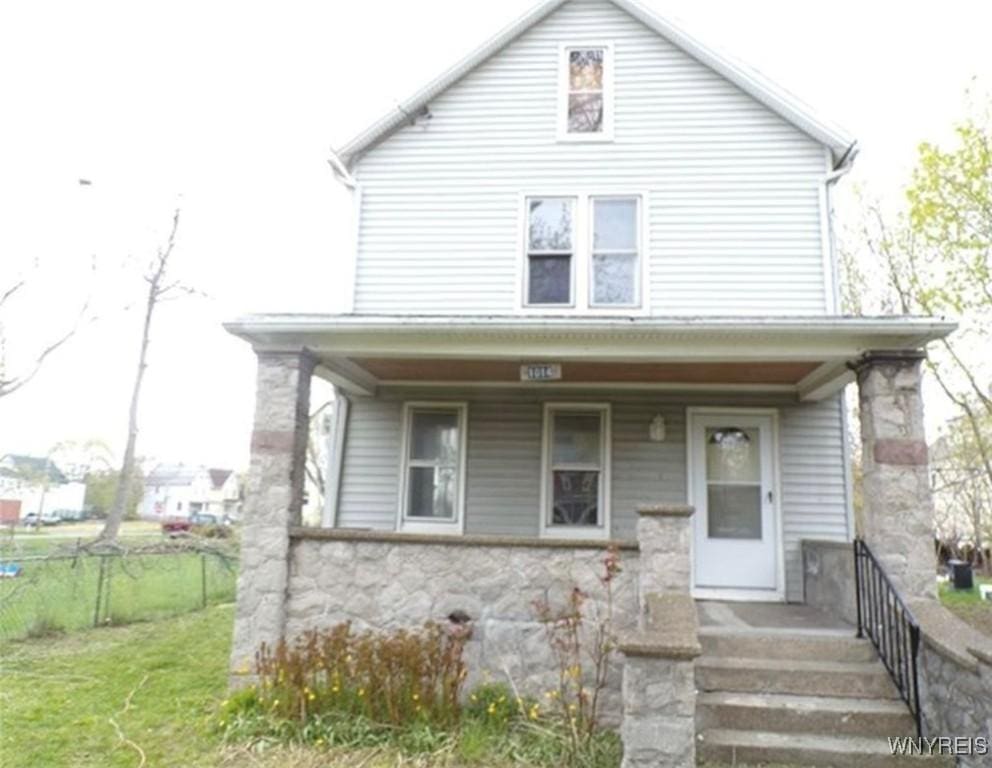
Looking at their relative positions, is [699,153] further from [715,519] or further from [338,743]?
[338,743]

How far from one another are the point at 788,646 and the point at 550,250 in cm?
496

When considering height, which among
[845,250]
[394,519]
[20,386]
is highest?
→ [845,250]

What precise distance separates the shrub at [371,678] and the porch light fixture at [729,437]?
386 centimetres

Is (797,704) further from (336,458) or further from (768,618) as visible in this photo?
(336,458)

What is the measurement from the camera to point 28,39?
1146cm

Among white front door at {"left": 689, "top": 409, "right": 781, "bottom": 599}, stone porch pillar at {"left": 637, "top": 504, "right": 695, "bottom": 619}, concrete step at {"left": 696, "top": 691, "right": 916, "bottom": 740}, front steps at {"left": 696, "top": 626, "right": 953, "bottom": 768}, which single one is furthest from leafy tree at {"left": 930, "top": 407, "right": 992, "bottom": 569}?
stone porch pillar at {"left": 637, "top": 504, "right": 695, "bottom": 619}

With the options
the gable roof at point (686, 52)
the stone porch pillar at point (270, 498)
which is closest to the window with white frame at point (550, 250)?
the gable roof at point (686, 52)

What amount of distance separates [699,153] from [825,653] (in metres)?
5.73

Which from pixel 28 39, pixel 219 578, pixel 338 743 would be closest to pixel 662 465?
pixel 338 743

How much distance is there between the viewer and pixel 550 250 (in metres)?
7.88

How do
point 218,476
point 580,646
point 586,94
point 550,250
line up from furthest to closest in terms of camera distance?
point 218,476 < point 586,94 < point 550,250 < point 580,646

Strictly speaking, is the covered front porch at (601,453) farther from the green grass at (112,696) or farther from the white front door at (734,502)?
the green grass at (112,696)

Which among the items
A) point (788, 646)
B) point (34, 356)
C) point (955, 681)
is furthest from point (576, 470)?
point (34, 356)

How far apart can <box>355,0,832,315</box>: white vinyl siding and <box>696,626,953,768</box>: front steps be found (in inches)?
151
